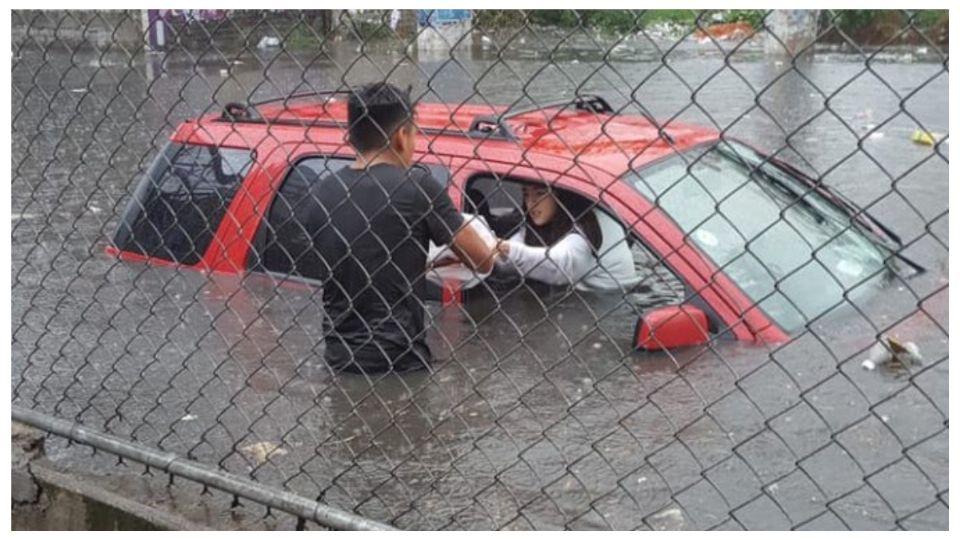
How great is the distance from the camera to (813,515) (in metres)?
3.56

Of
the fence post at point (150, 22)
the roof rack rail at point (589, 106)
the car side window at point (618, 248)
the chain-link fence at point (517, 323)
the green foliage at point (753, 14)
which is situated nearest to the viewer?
the green foliage at point (753, 14)

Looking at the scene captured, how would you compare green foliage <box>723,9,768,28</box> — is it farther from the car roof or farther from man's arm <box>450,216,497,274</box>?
man's arm <box>450,216,497,274</box>

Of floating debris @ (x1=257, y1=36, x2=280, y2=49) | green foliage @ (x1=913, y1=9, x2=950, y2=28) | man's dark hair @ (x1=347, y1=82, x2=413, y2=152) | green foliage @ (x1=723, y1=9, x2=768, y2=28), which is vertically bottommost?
floating debris @ (x1=257, y1=36, x2=280, y2=49)

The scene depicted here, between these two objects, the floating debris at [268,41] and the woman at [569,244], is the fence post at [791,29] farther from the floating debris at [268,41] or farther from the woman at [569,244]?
the floating debris at [268,41]

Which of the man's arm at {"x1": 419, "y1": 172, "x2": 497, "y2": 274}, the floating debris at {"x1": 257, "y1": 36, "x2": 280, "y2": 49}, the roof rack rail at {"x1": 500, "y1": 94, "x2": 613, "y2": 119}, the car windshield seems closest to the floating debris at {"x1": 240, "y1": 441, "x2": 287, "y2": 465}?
the man's arm at {"x1": 419, "y1": 172, "x2": 497, "y2": 274}

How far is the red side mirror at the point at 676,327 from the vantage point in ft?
14.8

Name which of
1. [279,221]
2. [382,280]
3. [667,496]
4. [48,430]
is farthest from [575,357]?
[48,430]

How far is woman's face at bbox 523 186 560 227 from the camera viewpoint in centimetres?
487

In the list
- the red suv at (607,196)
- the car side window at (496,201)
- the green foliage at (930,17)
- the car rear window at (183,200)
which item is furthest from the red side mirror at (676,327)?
the car rear window at (183,200)

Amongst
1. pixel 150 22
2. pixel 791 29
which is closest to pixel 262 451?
pixel 150 22

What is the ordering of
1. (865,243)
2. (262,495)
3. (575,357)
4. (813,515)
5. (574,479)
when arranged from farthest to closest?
(865,243) < (575,357) < (574,479) < (813,515) < (262,495)

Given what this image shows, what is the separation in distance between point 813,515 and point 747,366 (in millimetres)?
933

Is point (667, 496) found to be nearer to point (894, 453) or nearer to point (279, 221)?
point (894, 453)

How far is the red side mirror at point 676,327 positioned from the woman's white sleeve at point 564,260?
0.38m
